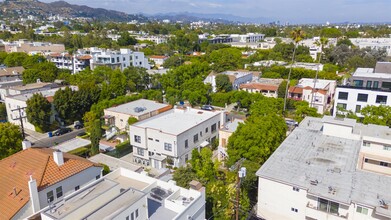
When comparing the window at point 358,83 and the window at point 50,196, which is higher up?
the window at point 358,83

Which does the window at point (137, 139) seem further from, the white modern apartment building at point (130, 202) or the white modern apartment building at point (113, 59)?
the white modern apartment building at point (113, 59)

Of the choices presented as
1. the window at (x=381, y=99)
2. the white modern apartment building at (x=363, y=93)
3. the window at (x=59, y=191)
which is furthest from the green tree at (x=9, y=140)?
the window at (x=381, y=99)

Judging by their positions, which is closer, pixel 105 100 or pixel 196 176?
pixel 196 176

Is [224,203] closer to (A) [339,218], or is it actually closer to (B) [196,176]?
(B) [196,176]

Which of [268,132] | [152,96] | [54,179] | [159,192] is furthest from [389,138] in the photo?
[152,96]

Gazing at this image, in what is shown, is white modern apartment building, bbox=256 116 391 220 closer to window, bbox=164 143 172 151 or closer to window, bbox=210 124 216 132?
window, bbox=210 124 216 132

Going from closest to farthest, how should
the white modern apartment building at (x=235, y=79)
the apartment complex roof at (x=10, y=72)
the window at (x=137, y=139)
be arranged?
1. the window at (x=137, y=139)
2. the white modern apartment building at (x=235, y=79)
3. the apartment complex roof at (x=10, y=72)

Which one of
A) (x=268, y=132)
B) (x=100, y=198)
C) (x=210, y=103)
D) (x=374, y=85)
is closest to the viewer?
(x=100, y=198)
